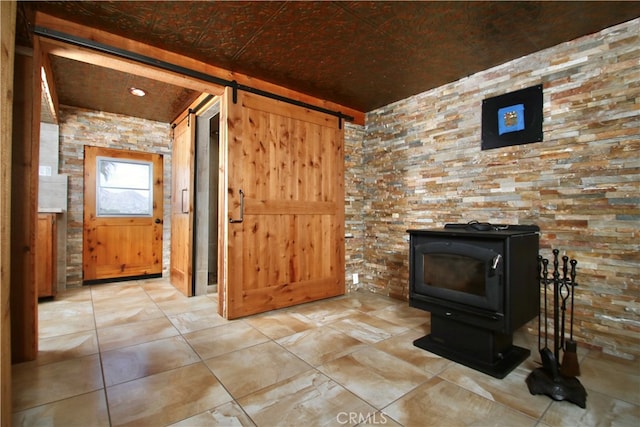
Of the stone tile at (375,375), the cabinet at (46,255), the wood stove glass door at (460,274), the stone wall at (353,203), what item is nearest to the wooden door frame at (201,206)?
the cabinet at (46,255)

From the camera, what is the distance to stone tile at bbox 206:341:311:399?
1.77m

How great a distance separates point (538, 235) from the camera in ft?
7.64

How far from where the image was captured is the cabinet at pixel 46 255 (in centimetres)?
337

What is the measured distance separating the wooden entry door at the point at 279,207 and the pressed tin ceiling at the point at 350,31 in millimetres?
538

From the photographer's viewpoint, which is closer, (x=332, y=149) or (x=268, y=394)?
(x=268, y=394)

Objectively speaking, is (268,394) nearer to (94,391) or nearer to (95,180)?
(94,391)

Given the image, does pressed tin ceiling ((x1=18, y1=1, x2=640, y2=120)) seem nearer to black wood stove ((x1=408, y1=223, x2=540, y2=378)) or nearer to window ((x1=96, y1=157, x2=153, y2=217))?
black wood stove ((x1=408, y1=223, x2=540, y2=378))

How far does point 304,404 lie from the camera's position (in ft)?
5.22

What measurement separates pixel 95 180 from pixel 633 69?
5667mm

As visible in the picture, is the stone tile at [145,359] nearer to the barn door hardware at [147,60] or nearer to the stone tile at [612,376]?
the barn door hardware at [147,60]

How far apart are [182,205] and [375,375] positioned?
10.3ft

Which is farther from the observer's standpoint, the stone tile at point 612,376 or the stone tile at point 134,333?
the stone tile at point 134,333

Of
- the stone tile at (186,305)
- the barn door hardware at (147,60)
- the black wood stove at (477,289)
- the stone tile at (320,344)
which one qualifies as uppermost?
the barn door hardware at (147,60)

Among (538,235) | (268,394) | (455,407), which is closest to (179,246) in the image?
(268,394)
